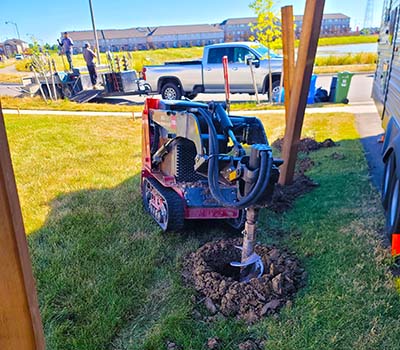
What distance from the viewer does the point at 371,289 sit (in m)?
2.98

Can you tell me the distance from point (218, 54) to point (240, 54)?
82 cm

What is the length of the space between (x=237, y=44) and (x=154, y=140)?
34.5 ft

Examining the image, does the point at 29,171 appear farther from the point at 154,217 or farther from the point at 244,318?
the point at 244,318

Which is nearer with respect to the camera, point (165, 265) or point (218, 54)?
point (165, 265)

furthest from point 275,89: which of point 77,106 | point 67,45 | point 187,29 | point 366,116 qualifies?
point 187,29

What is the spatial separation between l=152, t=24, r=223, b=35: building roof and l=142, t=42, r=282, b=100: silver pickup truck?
61002 millimetres

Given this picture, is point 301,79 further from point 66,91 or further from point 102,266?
point 66,91

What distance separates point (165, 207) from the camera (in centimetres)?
392

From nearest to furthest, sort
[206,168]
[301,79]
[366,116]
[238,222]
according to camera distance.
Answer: [206,168] → [238,222] → [301,79] → [366,116]

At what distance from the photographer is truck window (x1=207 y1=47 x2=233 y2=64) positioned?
45.2 ft

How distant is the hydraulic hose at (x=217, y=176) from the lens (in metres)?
2.42

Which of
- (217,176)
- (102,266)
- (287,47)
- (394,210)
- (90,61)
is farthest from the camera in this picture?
(90,61)

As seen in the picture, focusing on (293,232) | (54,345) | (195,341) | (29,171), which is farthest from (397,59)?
(29,171)

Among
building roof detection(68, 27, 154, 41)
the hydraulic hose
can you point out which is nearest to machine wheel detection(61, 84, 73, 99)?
the hydraulic hose
